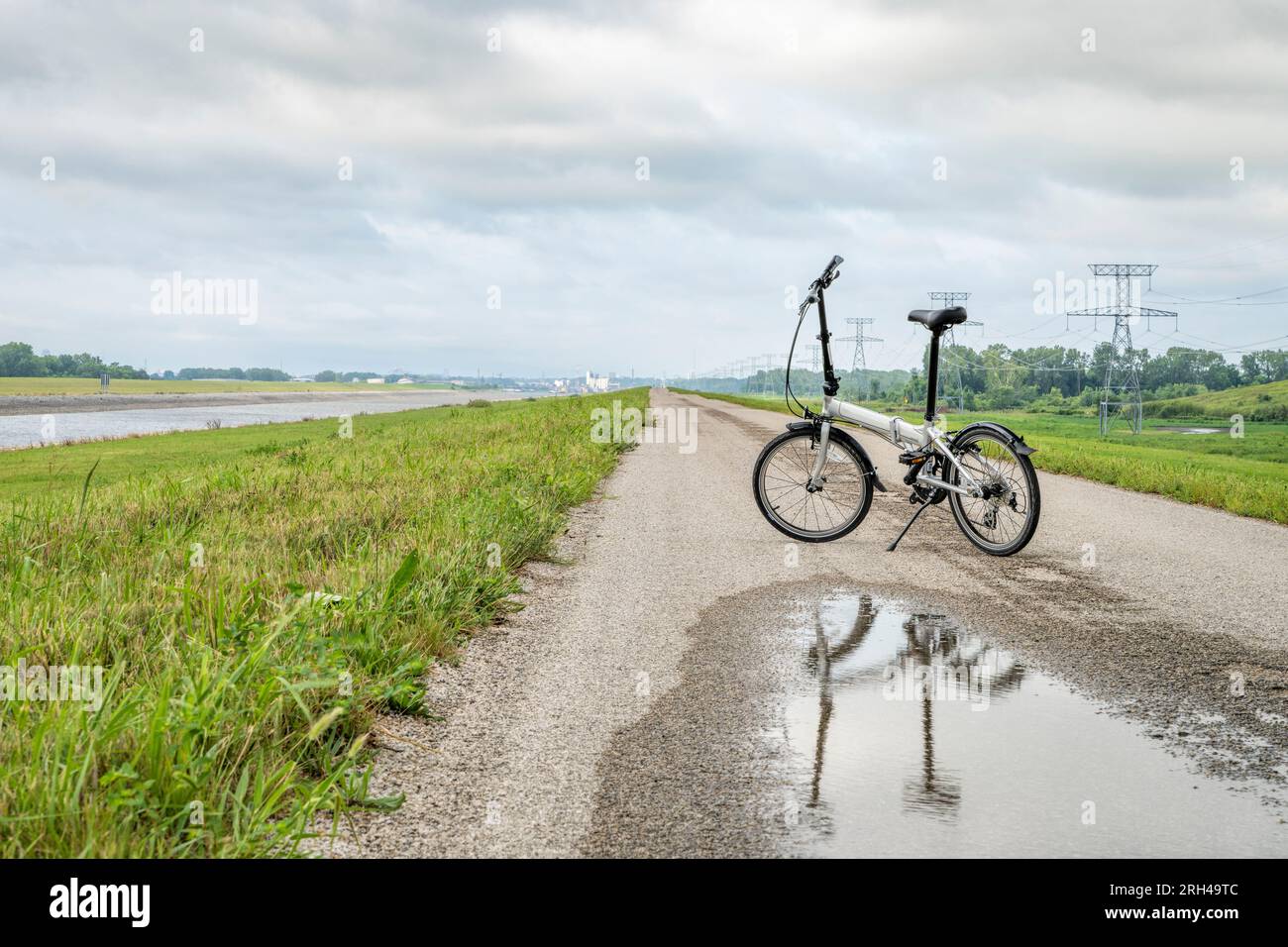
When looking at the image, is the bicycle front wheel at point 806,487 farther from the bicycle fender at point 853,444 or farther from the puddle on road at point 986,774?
the puddle on road at point 986,774

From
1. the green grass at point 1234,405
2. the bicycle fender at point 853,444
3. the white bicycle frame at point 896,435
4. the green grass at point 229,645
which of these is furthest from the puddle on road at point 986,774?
the green grass at point 1234,405

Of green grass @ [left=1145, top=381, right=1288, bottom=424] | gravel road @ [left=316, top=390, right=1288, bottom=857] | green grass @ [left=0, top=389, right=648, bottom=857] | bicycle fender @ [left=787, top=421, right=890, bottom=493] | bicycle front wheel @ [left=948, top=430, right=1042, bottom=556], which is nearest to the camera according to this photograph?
green grass @ [left=0, top=389, right=648, bottom=857]

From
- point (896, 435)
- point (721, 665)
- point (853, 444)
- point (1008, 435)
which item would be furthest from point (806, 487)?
point (721, 665)

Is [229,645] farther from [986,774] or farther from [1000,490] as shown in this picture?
[1000,490]

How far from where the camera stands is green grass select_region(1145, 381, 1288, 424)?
2507 inches

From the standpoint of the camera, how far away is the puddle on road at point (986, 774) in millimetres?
2777

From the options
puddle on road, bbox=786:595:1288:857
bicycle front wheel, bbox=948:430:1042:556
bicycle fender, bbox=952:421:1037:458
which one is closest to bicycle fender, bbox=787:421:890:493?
bicycle front wheel, bbox=948:430:1042:556

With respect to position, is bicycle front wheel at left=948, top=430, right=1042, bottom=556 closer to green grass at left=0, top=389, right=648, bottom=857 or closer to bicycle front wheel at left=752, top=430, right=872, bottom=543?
bicycle front wheel at left=752, top=430, right=872, bottom=543

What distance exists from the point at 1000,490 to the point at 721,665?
407 centimetres

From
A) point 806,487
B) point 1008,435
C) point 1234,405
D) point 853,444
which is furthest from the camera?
point 1234,405

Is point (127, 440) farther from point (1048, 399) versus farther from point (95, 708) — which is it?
point (1048, 399)

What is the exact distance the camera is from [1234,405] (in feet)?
228

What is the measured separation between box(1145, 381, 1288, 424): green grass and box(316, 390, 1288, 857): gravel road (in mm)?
65818

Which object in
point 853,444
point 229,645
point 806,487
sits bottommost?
point 229,645
